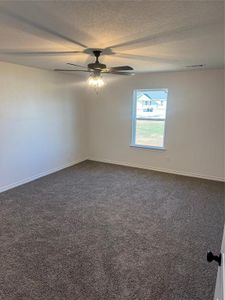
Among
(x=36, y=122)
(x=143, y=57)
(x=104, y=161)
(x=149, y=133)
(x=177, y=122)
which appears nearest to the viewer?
(x=143, y=57)

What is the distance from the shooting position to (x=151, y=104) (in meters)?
5.18

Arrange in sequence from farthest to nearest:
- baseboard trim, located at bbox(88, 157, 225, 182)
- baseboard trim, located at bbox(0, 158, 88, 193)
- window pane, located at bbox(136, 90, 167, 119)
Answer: window pane, located at bbox(136, 90, 167, 119)
baseboard trim, located at bbox(88, 157, 225, 182)
baseboard trim, located at bbox(0, 158, 88, 193)

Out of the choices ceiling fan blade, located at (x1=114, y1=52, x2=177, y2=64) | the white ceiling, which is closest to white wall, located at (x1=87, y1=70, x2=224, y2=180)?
ceiling fan blade, located at (x1=114, y1=52, x2=177, y2=64)

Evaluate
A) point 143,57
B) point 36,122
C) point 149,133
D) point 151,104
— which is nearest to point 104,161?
point 149,133

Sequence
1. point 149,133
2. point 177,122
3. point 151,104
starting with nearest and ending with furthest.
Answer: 1. point 177,122
2. point 151,104
3. point 149,133

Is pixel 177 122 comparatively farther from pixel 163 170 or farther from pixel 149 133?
pixel 163 170

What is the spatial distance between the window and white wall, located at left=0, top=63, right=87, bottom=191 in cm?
147

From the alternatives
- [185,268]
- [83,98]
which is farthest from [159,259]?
[83,98]

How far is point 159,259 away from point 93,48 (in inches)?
99.0

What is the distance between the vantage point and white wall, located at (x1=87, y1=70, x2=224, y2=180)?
14.5 feet

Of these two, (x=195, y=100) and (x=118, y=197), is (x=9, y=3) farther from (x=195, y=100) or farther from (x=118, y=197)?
(x=195, y=100)

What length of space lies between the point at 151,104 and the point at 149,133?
71cm

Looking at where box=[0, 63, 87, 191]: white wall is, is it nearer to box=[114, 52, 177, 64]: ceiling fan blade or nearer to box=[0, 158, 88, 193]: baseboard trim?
box=[0, 158, 88, 193]: baseboard trim

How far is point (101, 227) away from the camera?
2.89 m
